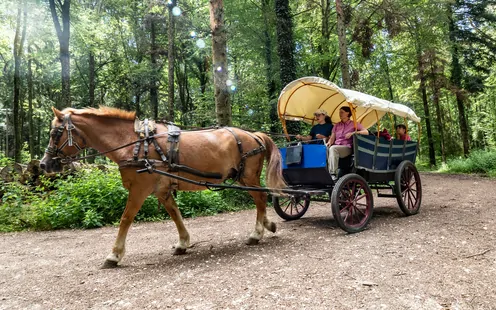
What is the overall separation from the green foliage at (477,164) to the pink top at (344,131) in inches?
517

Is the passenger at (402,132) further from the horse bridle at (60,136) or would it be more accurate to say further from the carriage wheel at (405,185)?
the horse bridle at (60,136)

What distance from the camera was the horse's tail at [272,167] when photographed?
524 cm

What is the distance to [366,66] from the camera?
1891cm

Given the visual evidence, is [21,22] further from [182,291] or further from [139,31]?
[182,291]

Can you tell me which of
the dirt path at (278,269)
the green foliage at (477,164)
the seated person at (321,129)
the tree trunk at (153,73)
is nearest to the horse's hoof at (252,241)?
the dirt path at (278,269)

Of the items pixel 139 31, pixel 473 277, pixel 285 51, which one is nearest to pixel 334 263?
pixel 473 277

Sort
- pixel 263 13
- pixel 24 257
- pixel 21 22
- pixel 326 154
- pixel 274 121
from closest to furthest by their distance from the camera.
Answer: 1. pixel 24 257
2. pixel 326 154
3. pixel 274 121
4. pixel 263 13
5. pixel 21 22

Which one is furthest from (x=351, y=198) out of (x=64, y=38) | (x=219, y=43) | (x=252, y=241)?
(x=64, y=38)

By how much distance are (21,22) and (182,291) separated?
2022 centimetres

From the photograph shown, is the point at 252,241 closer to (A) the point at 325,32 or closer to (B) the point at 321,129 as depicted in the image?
(B) the point at 321,129

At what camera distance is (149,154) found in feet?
14.3

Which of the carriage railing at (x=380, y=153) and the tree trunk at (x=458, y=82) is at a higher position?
the tree trunk at (x=458, y=82)

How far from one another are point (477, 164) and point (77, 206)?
18.4 m

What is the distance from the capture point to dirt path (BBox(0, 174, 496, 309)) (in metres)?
2.87
